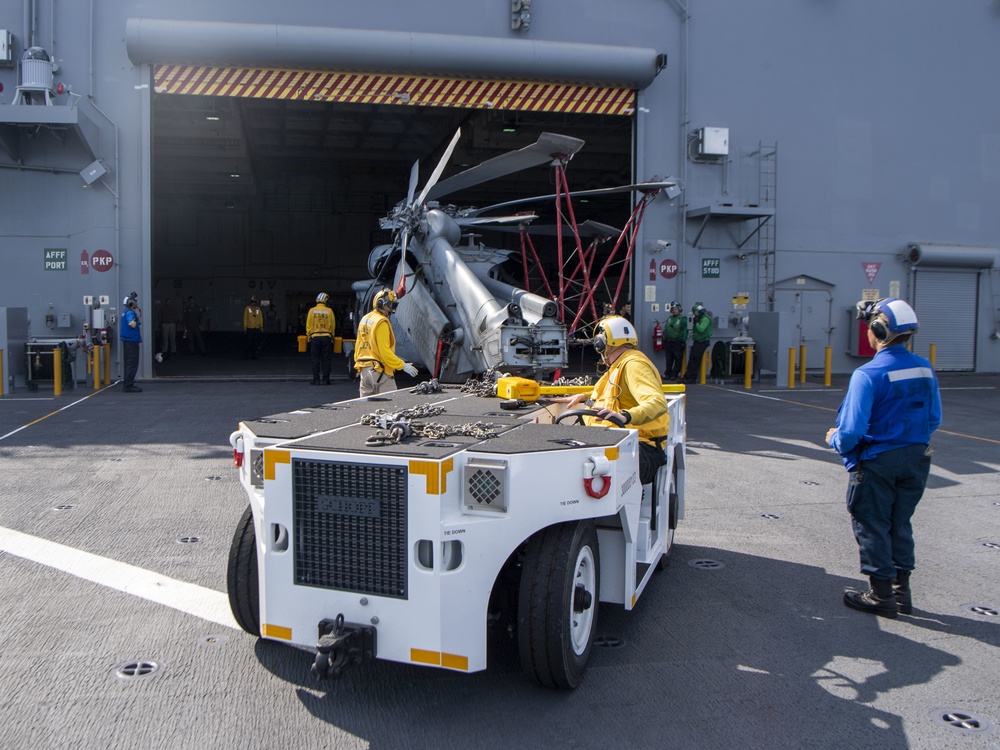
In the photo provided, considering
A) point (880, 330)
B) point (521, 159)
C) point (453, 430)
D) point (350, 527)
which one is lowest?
point (350, 527)

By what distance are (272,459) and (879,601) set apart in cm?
370

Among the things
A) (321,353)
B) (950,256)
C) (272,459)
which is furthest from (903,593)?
(950,256)

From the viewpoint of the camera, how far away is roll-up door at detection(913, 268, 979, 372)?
812 inches

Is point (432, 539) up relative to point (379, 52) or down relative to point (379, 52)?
down

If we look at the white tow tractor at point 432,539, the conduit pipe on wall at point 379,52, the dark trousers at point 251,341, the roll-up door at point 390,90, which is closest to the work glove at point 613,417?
the white tow tractor at point 432,539

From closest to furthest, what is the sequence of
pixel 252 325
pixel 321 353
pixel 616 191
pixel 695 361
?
pixel 616 191, pixel 321 353, pixel 695 361, pixel 252 325

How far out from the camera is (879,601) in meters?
4.88

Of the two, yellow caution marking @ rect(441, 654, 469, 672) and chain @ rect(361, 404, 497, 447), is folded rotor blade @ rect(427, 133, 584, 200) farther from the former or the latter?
yellow caution marking @ rect(441, 654, 469, 672)

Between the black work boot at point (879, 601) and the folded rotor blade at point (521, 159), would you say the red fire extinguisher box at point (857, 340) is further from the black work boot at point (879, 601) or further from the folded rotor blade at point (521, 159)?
the black work boot at point (879, 601)

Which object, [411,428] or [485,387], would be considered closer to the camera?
[411,428]

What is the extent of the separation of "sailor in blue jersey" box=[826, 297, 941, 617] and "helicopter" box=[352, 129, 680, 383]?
571 cm

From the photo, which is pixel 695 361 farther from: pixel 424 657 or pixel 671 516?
pixel 424 657

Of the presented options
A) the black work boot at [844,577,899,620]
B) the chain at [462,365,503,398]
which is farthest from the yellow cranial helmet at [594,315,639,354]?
the black work boot at [844,577,899,620]

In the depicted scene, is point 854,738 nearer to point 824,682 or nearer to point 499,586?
point 824,682
